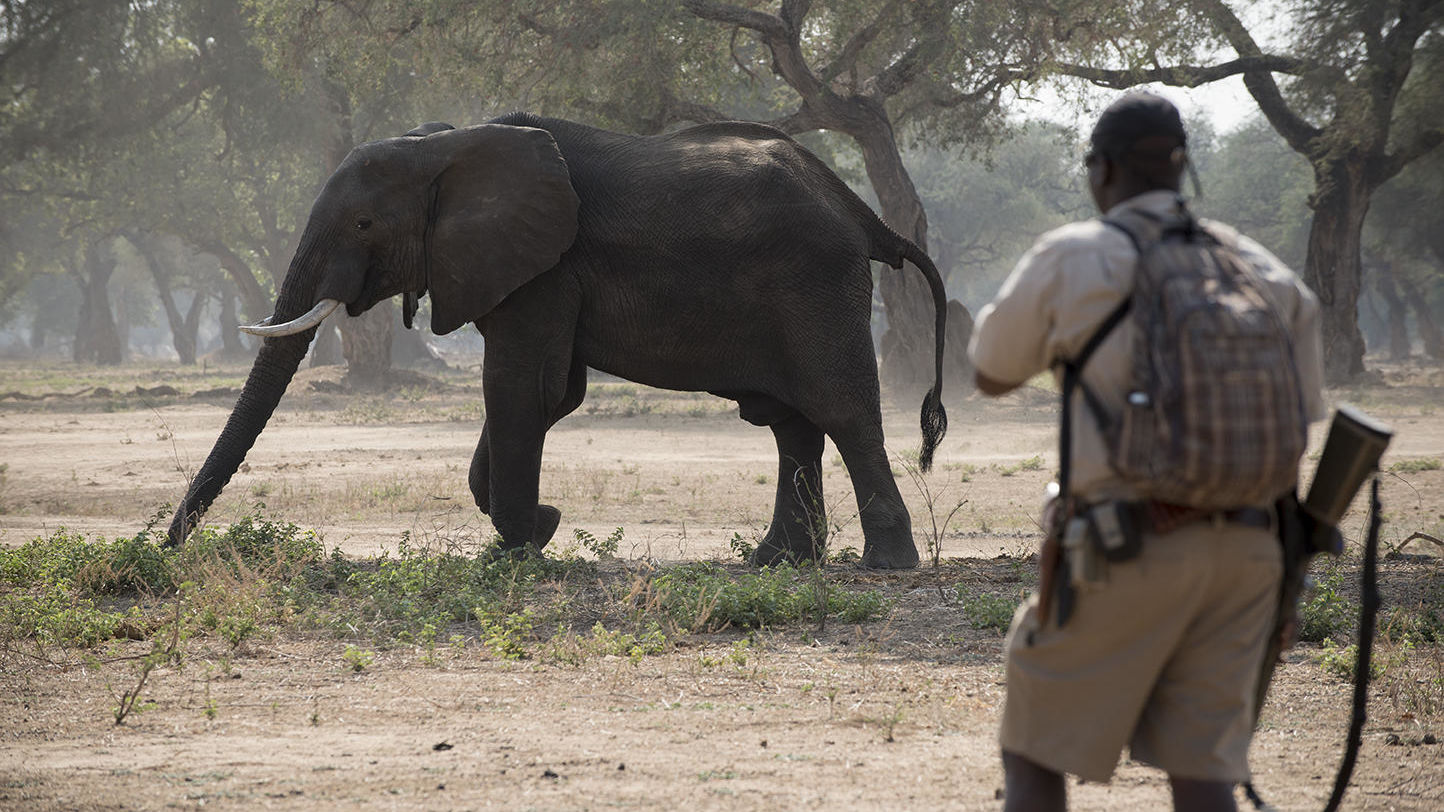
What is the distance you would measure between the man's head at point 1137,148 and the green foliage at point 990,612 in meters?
3.79

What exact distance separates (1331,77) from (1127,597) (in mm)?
23363

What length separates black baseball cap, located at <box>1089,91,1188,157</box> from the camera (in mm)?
2859

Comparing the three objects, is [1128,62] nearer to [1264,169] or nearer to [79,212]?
[79,212]

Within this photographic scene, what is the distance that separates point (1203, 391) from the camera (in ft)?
8.47

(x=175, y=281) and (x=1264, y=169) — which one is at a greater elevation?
(x=1264, y=169)

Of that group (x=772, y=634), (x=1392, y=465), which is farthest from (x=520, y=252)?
(x=1392, y=465)

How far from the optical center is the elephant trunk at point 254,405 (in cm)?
805

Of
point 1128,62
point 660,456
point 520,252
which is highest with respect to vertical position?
point 1128,62

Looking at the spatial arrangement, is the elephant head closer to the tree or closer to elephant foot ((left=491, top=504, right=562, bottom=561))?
elephant foot ((left=491, top=504, right=562, bottom=561))

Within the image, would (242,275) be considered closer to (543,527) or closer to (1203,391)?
(543,527)

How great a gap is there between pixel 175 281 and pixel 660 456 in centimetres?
5958

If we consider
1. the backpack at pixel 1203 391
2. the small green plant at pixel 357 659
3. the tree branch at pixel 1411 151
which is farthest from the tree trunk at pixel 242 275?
the backpack at pixel 1203 391

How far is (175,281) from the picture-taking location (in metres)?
69.6

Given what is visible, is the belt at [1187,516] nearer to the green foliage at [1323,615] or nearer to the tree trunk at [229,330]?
the green foliage at [1323,615]
